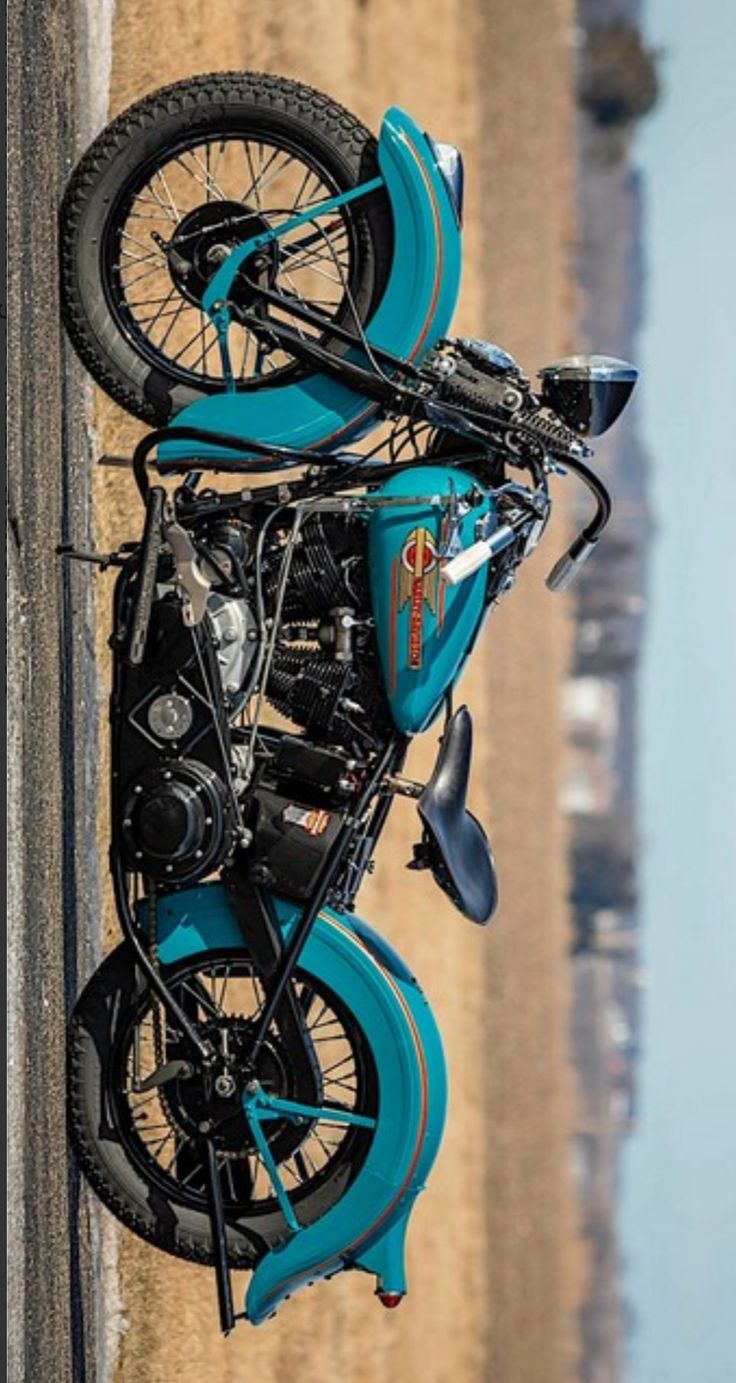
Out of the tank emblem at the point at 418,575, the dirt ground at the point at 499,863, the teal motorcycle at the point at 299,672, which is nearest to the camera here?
the tank emblem at the point at 418,575

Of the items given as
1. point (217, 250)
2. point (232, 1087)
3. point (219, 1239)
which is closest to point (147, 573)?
point (217, 250)

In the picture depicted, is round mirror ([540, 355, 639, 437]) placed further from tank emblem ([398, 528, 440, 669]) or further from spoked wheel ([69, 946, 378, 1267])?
spoked wheel ([69, 946, 378, 1267])

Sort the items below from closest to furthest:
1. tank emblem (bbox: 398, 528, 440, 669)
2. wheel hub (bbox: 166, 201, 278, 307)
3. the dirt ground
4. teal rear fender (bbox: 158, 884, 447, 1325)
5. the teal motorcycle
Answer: tank emblem (bbox: 398, 528, 440, 669) → the teal motorcycle → teal rear fender (bbox: 158, 884, 447, 1325) → wheel hub (bbox: 166, 201, 278, 307) → the dirt ground

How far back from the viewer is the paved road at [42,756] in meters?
5.79

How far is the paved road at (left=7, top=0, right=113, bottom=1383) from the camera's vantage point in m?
5.79

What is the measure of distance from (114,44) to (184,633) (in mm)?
2755

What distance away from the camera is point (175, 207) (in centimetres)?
627

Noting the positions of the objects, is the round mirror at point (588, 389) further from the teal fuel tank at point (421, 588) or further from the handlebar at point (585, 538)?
the teal fuel tank at point (421, 588)

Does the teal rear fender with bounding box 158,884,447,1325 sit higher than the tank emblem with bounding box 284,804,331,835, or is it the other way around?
the tank emblem with bounding box 284,804,331,835

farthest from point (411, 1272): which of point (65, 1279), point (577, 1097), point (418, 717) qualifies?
point (418, 717)

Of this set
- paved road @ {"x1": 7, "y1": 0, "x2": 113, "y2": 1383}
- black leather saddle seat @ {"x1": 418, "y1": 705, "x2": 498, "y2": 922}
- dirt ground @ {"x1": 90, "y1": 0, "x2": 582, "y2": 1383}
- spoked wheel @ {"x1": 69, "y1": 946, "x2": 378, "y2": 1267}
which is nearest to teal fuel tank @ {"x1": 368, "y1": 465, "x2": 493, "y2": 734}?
black leather saddle seat @ {"x1": 418, "y1": 705, "x2": 498, "y2": 922}

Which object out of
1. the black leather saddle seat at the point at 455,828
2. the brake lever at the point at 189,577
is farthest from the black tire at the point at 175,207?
the black leather saddle seat at the point at 455,828

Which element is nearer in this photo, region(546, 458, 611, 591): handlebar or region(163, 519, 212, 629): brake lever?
region(163, 519, 212, 629): brake lever

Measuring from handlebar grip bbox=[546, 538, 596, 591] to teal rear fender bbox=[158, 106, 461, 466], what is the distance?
1.87 ft
